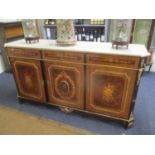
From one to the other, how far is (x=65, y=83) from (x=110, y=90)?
0.54 metres

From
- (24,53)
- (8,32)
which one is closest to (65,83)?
(24,53)

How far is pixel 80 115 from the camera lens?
191 centimetres

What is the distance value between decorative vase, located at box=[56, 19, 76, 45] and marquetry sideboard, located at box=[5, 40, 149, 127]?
3.1 inches

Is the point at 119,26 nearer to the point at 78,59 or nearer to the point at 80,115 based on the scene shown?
the point at 78,59

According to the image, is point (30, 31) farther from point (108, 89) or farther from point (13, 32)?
point (13, 32)

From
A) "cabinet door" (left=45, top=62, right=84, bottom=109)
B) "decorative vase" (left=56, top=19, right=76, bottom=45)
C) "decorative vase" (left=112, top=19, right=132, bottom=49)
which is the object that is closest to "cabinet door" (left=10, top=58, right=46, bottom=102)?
"cabinet door" (left=45, top=62, right=84, bottom=109)

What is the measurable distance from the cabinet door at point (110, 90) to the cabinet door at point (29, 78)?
661mm

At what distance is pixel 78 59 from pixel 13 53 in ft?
2.95

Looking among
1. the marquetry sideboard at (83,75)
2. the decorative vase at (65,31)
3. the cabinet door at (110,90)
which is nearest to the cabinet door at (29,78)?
the marquetry sideboard at (83,75)

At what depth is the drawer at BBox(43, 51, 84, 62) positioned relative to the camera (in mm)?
1525

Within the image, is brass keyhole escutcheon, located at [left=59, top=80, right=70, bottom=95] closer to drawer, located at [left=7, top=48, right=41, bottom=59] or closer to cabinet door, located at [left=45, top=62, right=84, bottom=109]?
cabinet door, located at [left=45, top=62, right=84, bottom=109]

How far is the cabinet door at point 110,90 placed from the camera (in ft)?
4.73
